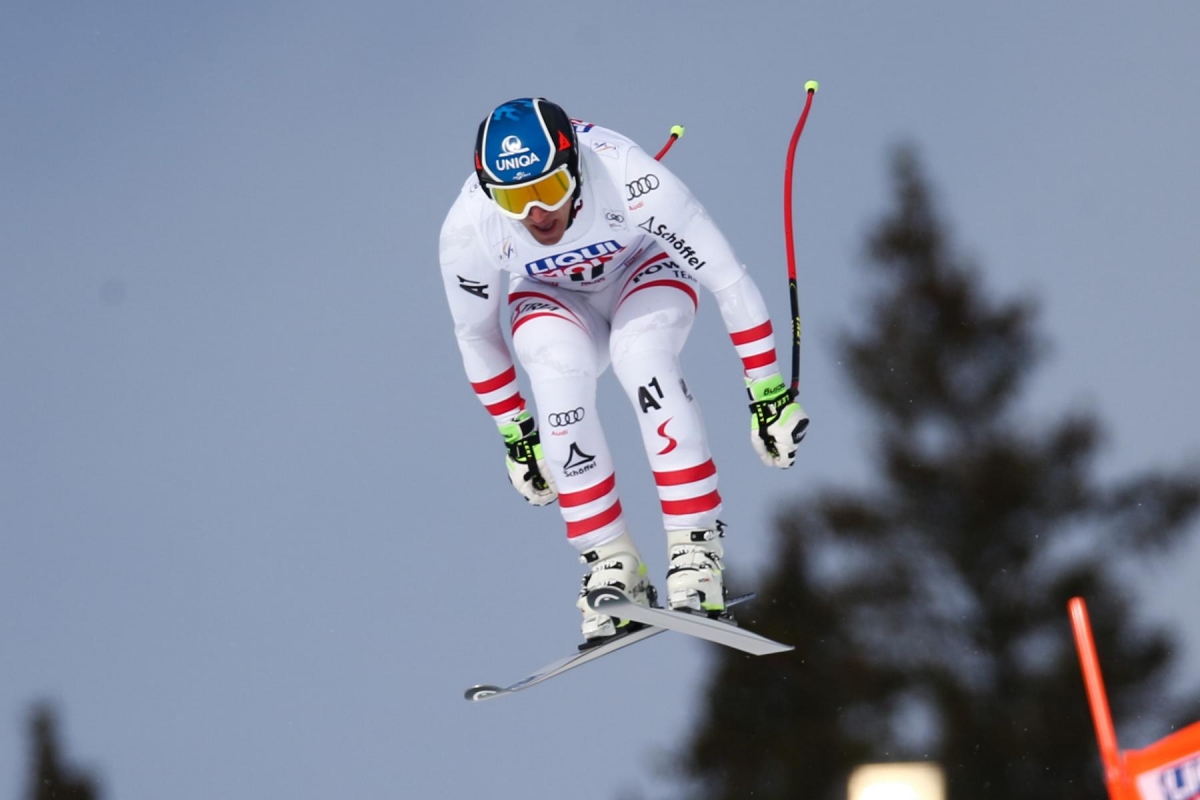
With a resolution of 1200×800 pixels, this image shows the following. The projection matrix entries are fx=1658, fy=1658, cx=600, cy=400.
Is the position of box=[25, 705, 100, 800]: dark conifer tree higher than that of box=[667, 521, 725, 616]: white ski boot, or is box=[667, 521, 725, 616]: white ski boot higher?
box=[25, 705, 100, 800]: dark conifer tree

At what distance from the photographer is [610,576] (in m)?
8.32

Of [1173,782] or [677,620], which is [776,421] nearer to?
[677,620]

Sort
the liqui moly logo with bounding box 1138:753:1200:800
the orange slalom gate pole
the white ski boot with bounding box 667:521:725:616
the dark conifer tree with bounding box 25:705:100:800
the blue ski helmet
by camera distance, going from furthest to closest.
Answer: the dark conifer tree with bounding box 25:705:100:800 < the white ski boot with bounding box 667:521:725:616 < the blue ski helmet < the liqui moly logo with bounding box 1138:753:1200:800 < the orange slalom gate pole

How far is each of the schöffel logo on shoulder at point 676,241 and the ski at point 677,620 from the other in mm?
1667

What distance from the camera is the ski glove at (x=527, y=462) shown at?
29.8 ft

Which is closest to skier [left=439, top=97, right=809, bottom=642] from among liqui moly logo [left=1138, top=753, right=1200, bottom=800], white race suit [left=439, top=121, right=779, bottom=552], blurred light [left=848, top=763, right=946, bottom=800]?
white race suit [left=439, top=121, right=779, bottom=552]

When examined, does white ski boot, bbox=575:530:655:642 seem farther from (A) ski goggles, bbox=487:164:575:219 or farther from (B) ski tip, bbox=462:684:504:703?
(A) ski goggles, bbox=487:164:575:219

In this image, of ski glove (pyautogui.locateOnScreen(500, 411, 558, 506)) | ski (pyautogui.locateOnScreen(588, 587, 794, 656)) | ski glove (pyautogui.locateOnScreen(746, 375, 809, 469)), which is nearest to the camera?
ski (pyautogui.locateOnScreen(588, 587, 794, 656))

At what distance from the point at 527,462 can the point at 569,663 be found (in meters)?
1.17

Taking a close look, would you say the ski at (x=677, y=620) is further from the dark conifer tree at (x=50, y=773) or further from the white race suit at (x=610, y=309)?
the dark conifer tree at (x=50, y=773)

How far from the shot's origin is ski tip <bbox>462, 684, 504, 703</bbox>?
8.84m

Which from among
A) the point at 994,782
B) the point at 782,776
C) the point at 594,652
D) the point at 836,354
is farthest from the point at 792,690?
the point at 594,652

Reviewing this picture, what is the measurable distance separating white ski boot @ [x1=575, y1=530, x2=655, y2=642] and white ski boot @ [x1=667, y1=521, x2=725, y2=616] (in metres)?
0.20

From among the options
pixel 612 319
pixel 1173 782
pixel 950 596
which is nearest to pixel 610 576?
pixel 612 319
